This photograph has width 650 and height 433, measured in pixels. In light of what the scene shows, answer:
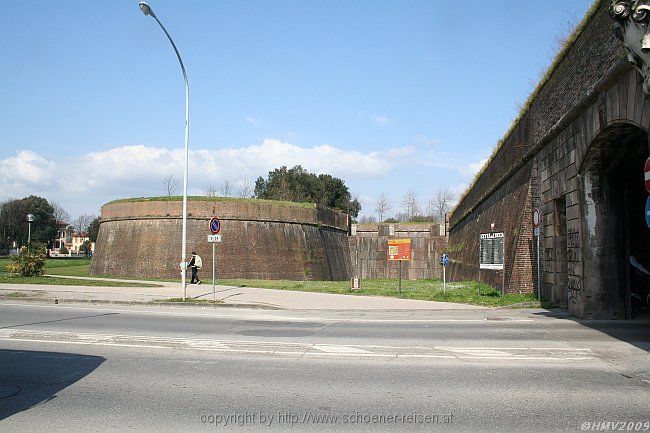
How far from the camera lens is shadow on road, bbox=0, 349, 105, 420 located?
19.7 ft

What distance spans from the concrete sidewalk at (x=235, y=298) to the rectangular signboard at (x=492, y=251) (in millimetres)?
2163

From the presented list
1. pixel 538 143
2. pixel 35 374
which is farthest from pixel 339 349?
pixel 538 143

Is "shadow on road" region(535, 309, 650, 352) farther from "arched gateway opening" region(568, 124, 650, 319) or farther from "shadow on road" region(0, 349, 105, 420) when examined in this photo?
"shadow on road" region(0, 349, 105, 420)

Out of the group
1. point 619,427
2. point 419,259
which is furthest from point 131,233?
point 619,427

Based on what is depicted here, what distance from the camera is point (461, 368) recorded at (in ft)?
25.3

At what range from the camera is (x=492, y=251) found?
60.0 ft

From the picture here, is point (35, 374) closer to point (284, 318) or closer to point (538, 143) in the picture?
point (284, 318)

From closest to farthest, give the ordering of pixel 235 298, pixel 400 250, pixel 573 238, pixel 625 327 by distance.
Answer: pixel 625 327 < pixel 573 238 < pixel 235 298 < pixel 400 250

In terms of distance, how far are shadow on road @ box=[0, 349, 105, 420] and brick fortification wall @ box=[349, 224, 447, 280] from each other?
134 ft

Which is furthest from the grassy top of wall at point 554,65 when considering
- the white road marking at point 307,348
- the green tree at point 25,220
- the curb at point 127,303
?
the green tree at point 25,220

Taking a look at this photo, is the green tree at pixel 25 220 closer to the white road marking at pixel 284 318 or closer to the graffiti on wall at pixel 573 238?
the white road marking at pixel 284 318

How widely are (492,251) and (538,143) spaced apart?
13.1ft

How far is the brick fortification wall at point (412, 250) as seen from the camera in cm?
4822

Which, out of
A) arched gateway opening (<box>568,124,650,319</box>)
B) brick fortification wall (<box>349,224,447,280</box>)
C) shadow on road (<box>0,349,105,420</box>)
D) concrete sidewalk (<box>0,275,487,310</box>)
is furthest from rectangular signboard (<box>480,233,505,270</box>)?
brick fortification wall (<box>349,224,447,280</box>)
